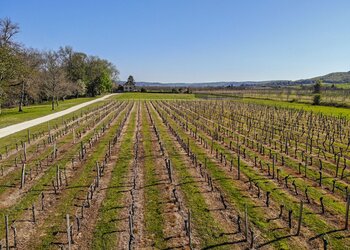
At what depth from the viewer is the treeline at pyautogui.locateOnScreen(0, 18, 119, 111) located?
1462 inches

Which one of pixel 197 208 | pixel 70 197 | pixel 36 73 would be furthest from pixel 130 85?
pixel 197 208

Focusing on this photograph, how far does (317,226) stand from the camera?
29.3ft

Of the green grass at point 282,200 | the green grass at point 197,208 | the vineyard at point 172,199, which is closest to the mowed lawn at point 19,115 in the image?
the vineyard at point 172,199

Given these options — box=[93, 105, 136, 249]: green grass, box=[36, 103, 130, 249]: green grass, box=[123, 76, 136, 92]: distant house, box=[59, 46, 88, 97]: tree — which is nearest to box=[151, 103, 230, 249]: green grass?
box=[93, 105, 136, 249]: green grass

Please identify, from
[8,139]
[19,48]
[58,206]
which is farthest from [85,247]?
[19,48]

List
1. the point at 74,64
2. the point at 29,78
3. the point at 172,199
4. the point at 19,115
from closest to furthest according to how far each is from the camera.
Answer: the point at 172,199, the point at 19,115, the point at 29,78, the point at 74,64

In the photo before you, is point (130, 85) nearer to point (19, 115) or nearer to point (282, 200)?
point (19, 115)

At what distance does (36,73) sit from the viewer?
47.9 m

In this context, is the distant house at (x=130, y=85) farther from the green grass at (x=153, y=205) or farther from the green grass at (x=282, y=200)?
the green grass at (x=282, y=200)

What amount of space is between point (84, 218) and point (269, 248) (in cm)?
536

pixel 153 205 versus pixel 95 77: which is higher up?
pixel 95 77

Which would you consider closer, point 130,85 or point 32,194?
point 32,194

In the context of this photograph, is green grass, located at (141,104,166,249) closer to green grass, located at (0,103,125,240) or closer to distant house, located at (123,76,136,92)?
green grass, located at (0,103,125,240)

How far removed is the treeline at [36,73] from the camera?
37125 millimetres
